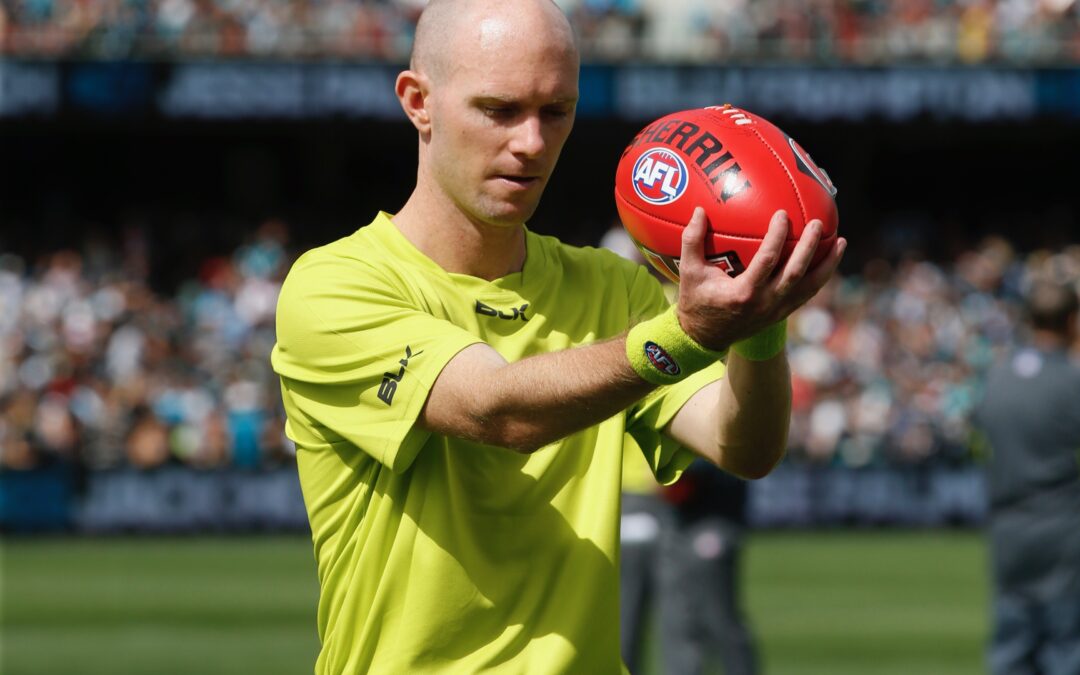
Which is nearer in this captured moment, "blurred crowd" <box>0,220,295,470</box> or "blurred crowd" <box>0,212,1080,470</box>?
"blurred crowd" <box>0,220,295,470</box>

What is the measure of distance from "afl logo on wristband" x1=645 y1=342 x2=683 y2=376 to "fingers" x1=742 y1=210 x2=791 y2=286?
22 cm

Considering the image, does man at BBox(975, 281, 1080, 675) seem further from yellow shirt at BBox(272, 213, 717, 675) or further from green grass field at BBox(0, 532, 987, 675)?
yellow shirt at BBox(272, 213, 717, 675)

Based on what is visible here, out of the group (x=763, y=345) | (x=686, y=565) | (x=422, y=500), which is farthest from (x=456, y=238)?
(x=686, y=565)

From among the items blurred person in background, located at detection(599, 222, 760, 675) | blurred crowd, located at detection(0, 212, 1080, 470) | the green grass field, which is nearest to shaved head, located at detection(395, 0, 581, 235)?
blurred person in background, located at detection(599, 222, 760, 675)

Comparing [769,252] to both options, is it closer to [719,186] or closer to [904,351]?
[719,186]

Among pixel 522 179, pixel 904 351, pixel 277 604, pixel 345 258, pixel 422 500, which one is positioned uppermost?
pixel 522 179

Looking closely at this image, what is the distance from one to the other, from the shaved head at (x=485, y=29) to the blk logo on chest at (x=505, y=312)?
46 centimetres

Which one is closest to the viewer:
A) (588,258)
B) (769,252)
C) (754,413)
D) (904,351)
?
(769,252)

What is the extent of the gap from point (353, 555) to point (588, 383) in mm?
680

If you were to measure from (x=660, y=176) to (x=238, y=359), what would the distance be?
708 inches

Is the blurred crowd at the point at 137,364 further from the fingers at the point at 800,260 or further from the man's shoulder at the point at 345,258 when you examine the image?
the fingers at the point at 800,260

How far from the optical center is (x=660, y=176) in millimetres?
3213

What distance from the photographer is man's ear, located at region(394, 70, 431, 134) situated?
344 centimetres

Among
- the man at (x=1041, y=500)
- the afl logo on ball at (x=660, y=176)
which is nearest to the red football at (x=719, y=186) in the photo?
the afl logo on ball at (x=660, y=176)
